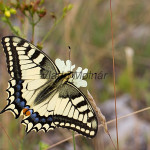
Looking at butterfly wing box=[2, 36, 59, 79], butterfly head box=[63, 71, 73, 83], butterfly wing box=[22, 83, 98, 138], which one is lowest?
butterfly wing box=[22, 83, 98, 138]

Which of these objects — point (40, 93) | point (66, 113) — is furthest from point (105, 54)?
point (66, 113)

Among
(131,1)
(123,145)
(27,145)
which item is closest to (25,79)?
(27,145)

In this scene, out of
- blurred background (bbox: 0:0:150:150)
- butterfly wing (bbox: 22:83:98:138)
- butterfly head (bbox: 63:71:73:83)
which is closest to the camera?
butterfly wing (bbox: 22:83:98:138)

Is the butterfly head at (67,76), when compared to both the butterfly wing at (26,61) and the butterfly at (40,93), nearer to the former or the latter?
the butterfly at (40,93)

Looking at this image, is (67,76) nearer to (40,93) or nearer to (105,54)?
(40,93)

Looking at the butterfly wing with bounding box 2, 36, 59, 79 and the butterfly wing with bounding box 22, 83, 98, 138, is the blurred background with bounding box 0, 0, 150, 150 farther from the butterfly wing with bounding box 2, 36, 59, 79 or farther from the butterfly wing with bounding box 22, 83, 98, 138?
the butterfly wing with bounding box 22, 83, 98, 138

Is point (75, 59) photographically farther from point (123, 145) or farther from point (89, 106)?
point (89, 106)

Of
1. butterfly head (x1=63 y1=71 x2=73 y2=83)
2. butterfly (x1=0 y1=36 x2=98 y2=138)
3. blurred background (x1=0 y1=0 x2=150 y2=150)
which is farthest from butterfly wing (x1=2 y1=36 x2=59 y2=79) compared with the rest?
blurred background (x1=0 y1=0 x2=150 y2=150)
